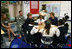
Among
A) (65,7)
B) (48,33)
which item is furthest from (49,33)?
(65,7)

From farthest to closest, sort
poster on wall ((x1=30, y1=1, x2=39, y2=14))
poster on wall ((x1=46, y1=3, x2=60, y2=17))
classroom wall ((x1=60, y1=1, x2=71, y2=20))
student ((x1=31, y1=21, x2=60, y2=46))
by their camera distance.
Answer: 1. poster on wall ((x1=30, y1=1, x2=39, y2=14))
2. poster on wall ((x1=46, y1=3, x2=60, y2=17))
3. classroom wall ((x1=60, y1=1, x2=71, y2=20))
4. student ((x1=31, y1=21, x2=60, y2=46))

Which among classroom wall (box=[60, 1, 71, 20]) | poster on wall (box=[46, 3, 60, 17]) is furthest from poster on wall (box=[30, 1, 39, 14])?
classroom wall (box=[60, 1, 71, 20])

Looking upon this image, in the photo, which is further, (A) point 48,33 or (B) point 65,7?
(B) point 65,7

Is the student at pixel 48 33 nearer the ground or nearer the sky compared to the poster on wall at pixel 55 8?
nearer the ground

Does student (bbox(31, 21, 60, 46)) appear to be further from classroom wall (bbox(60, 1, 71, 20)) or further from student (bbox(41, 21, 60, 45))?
classroom wall (bbox(60, 1, 71, 20))

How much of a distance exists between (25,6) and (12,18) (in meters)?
0.86

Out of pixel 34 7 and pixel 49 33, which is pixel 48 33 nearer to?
pixel 49 33

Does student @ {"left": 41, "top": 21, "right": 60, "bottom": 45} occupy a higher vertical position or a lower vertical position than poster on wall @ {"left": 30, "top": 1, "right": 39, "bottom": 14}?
lower

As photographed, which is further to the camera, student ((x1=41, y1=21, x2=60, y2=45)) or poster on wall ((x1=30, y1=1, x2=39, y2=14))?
poster on wall ((x1=30, y1=1, x2=39, y2=14))

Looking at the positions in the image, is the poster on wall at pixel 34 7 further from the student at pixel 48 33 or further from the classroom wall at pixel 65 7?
the student at pixel 48 33

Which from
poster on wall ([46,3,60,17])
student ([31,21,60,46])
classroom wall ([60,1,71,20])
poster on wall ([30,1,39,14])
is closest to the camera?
student ([31,21,60,46])

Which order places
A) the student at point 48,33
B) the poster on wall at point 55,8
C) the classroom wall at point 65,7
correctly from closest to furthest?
the student at point 48,33 < the classroom wall at point 65,7 < the poster on wall at point 55,8

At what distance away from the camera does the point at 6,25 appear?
4281mm

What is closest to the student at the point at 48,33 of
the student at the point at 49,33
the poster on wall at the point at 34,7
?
the student at the point at 49,33
